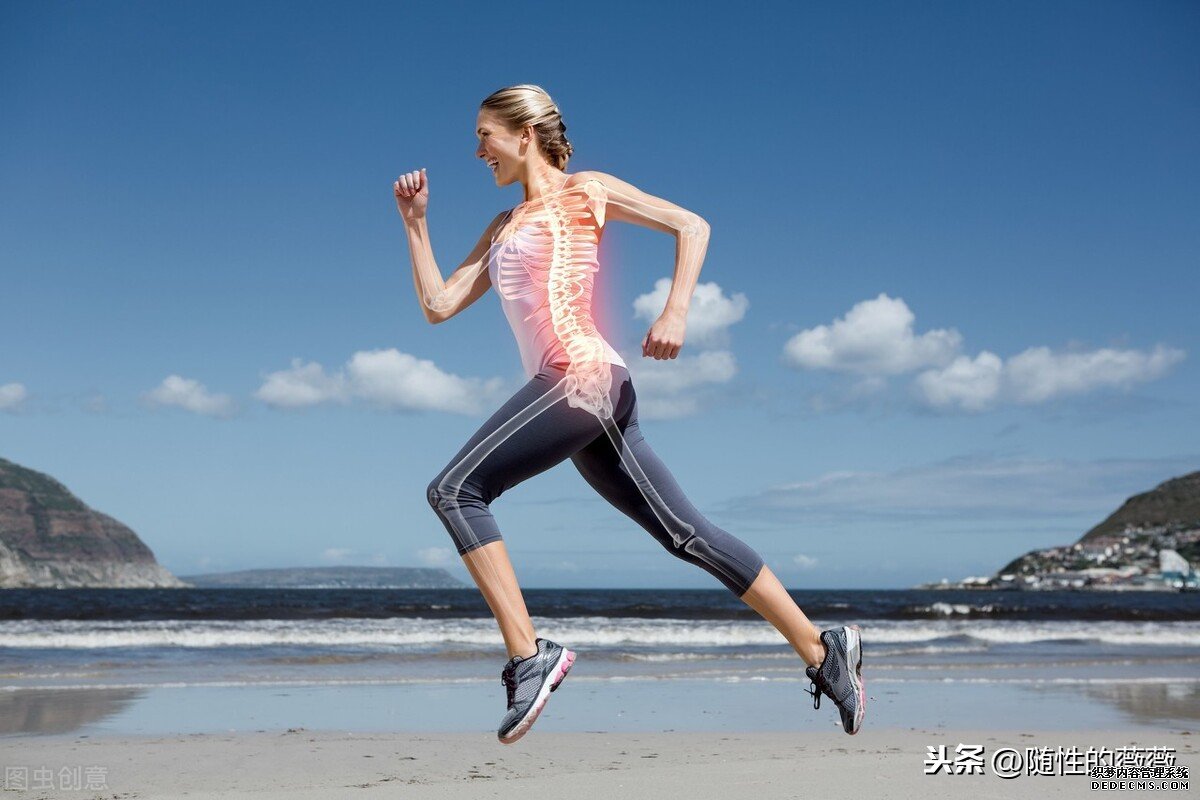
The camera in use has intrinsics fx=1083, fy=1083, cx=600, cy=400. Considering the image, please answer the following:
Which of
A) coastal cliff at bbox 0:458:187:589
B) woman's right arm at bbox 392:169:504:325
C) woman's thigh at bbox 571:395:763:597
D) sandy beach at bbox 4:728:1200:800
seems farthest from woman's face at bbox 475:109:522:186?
coastal cliff at bbox 0:458:187:589

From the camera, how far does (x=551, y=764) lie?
22.4ft

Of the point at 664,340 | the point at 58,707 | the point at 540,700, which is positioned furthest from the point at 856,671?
the point at 58,707

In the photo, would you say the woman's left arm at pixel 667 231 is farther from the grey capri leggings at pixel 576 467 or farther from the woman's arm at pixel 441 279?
the woman's arm at pixel 441 279

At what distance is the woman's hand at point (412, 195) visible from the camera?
3.01 meters

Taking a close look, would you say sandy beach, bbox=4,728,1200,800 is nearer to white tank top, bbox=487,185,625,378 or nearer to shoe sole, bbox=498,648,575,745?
shoe sole, bbox=498,648,575,745

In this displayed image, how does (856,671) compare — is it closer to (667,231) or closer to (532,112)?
(667,231)

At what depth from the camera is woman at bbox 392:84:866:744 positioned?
8.70ft

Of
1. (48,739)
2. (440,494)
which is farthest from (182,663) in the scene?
(440,494)

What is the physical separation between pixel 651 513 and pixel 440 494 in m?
0.54

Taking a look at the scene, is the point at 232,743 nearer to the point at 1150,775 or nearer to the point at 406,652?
the point at 1150,775

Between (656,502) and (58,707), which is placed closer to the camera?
(656,502)

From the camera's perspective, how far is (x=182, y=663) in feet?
46.1
